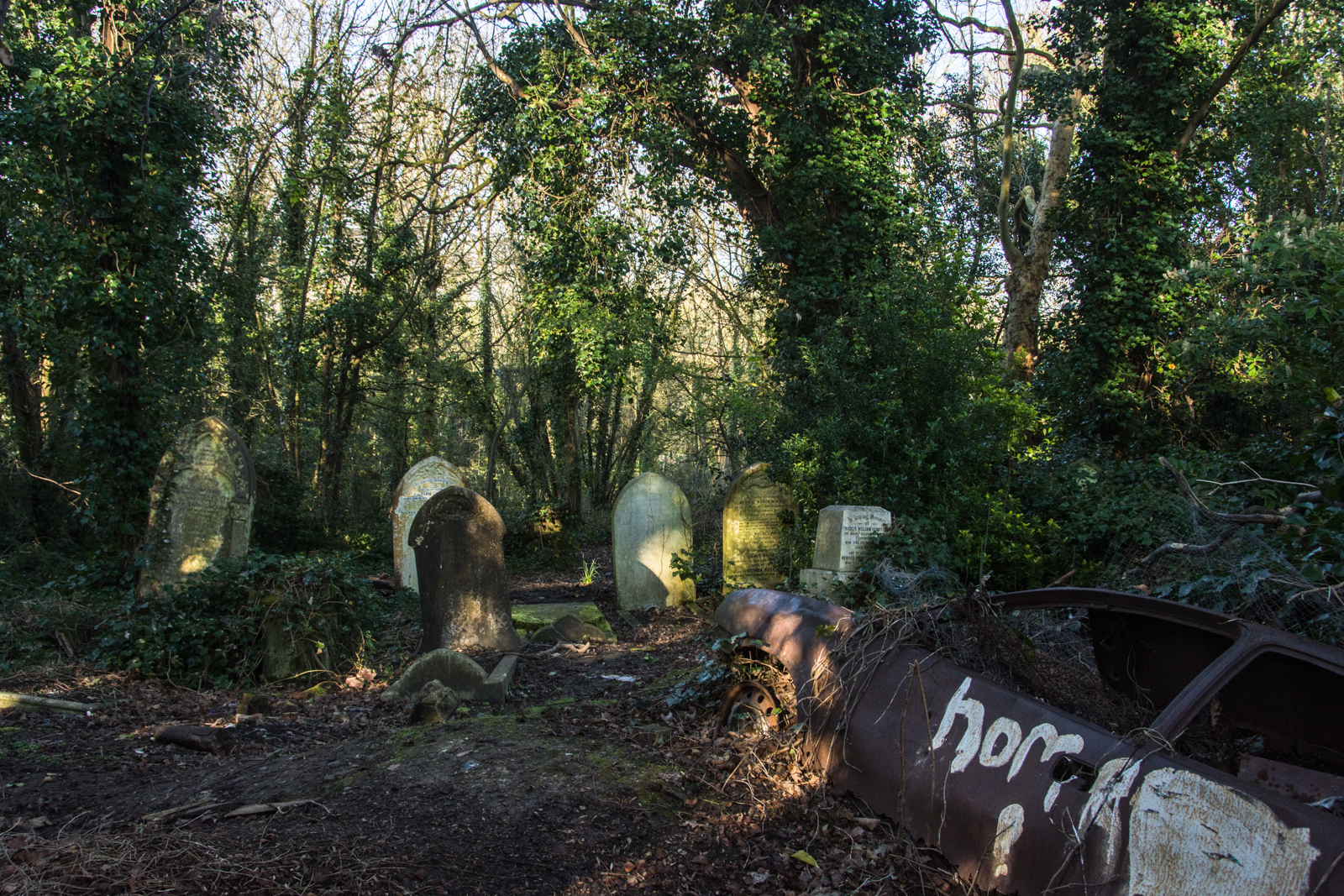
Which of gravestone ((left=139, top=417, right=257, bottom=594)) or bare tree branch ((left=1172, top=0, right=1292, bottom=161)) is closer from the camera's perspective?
gravestone ((left=139, top=417, right=257, bottom=594))

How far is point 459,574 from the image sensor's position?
7297mm

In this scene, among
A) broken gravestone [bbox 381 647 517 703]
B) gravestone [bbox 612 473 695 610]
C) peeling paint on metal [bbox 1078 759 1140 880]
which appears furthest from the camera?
gravestone [bbox 612 473 695 610]

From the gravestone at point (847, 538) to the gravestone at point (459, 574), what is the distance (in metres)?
3.10

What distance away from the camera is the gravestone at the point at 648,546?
10117 mm

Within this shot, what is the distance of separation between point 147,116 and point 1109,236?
44.3 ft

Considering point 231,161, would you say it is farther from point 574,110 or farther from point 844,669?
point 844,669

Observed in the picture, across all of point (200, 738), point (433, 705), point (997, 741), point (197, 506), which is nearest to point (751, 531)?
point (433, 705)

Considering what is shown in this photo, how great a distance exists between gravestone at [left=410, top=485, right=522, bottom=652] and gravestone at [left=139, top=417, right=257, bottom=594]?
9.03 feet

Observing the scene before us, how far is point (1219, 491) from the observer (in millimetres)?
8156

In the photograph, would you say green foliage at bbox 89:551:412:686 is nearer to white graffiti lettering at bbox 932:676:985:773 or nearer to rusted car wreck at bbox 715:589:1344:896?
rusted car wreck at bbox 715:589:1344:896

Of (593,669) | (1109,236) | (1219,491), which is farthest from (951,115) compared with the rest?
(593,669)

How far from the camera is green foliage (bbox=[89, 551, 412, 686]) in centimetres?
661

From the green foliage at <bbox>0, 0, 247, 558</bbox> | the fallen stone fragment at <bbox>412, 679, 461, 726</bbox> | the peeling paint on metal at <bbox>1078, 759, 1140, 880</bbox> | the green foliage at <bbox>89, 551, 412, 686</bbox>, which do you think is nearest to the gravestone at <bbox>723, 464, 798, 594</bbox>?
the green foliage at <bbox>89, 551, 412, 686</bbox>

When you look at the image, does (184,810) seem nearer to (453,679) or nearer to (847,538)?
(453,679)
